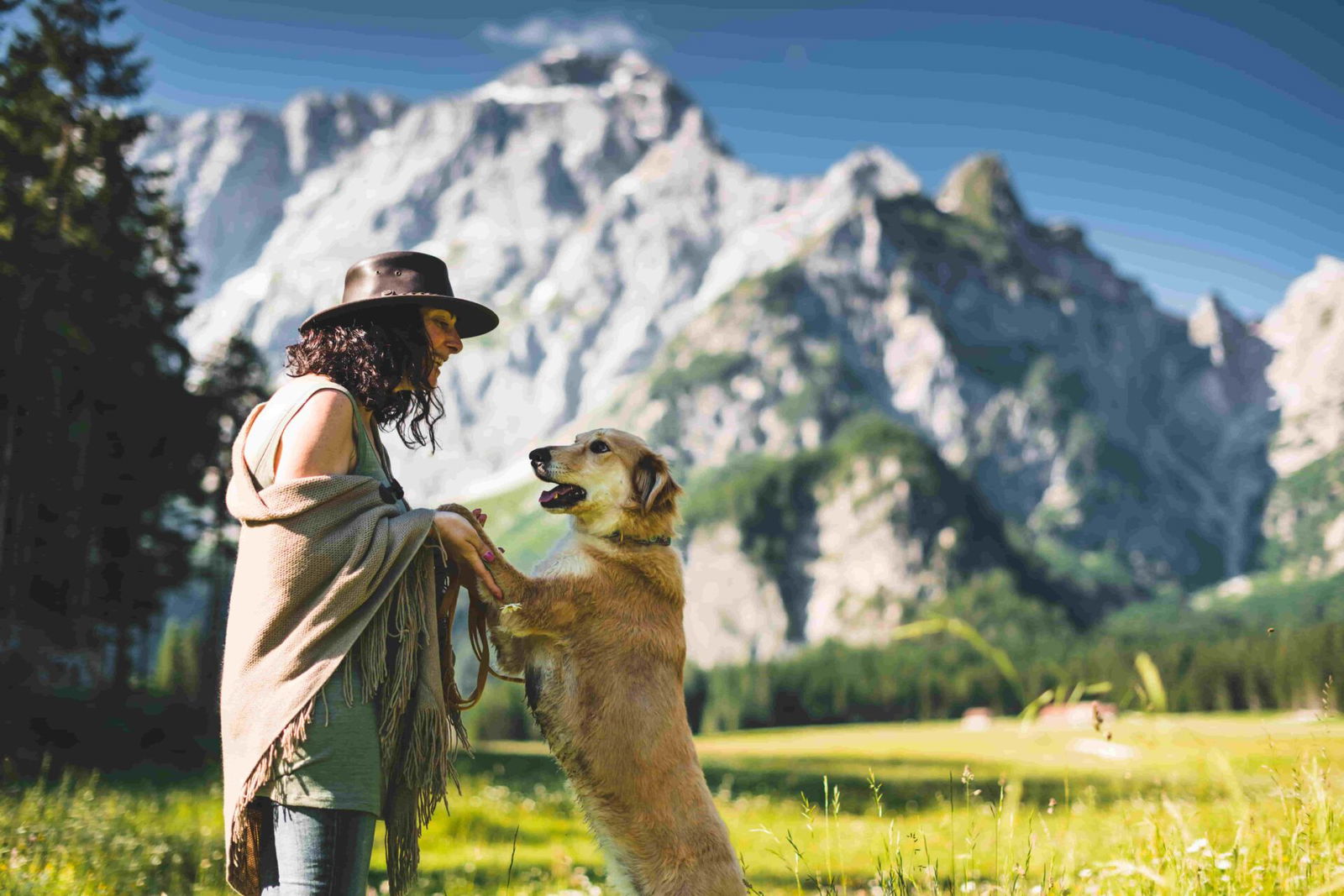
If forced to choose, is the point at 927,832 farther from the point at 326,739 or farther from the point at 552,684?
the point at 326,739

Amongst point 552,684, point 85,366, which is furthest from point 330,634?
point 85,366

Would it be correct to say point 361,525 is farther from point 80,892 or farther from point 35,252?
point 35,252

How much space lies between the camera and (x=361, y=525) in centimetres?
393

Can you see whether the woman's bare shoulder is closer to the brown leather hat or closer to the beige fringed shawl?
the beige fringed shawl

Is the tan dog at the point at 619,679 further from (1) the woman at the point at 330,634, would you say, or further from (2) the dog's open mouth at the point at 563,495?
(1) the woman at the point at 330,634

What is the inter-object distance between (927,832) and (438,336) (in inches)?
343

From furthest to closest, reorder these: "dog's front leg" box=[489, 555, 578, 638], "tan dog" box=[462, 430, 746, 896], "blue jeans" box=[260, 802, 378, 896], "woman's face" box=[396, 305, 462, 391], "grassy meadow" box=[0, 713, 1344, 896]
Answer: "dog's front leg" box=[489, 555, 578, 638]
"tan dog" box=[462, 430, 746, 896]
"woman's face" box=[396, 305, 462, 391]
"grassy meadow" box=[0, 713, 1344, 896]
"blue jeans" box=[260, 802, 378, 896]

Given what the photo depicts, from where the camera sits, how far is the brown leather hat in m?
4.26

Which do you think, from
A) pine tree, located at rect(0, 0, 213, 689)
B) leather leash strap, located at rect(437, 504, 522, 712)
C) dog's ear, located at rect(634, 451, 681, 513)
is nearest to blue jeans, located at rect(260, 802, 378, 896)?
leather leash strap, located at rect(437, 504, 522, 712)

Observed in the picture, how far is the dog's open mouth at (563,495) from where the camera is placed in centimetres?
541

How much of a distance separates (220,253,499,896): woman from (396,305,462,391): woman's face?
122 millimetres

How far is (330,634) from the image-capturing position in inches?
153

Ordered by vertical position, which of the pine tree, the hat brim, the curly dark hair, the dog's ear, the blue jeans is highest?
the pine tree

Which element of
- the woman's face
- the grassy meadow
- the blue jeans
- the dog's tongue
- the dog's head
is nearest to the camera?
the blue jeans
